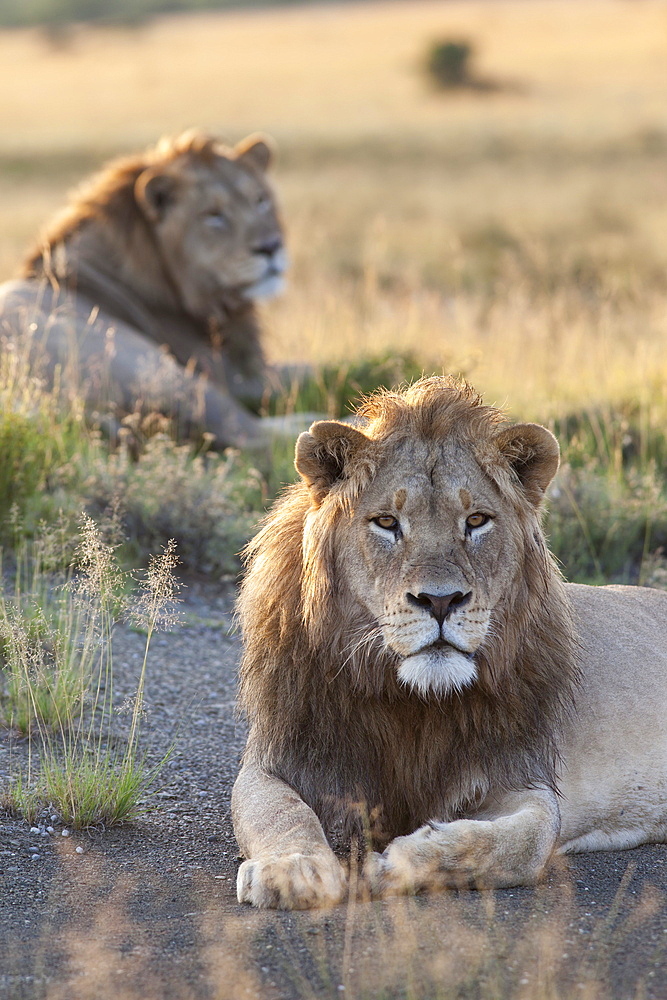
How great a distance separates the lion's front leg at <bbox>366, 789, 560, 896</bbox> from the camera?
11.3 feet

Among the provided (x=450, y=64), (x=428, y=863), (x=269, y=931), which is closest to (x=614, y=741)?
(x=428, y=863)

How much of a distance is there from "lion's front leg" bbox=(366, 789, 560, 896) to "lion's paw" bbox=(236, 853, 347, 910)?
4.6 inches

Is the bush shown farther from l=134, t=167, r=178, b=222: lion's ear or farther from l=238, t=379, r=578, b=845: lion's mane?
l=238, t=379, r=578, b=845: lion's mane

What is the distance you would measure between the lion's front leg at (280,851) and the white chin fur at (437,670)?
1.59 ft

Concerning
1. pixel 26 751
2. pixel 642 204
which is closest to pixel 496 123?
pixel 642 204

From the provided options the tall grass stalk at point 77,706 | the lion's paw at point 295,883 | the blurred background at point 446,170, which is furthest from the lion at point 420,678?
the blurred background at point 446,170

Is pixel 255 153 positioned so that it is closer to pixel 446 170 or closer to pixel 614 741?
pixel 614 741

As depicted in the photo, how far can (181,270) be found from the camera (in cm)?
863

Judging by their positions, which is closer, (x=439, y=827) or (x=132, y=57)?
(x=439, y=827)

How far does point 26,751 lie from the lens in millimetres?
4746

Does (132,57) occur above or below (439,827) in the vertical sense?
above

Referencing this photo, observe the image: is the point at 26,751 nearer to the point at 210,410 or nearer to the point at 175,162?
the point at 210,410

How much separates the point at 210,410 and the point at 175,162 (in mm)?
1708

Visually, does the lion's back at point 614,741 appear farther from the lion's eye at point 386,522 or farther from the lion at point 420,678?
the lion's eye at point 386,522
